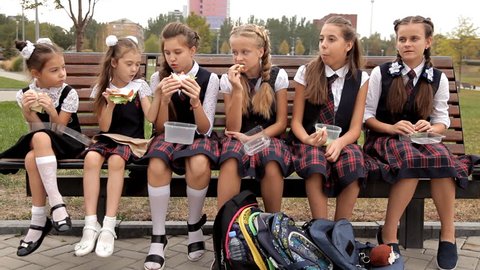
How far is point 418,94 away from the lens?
11.1 ft

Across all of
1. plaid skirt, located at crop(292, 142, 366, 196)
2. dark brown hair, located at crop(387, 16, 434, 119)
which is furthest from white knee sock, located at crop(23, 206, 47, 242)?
dark brown hair, located at crop(387, 16, 434, 119)

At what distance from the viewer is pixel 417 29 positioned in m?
3.33

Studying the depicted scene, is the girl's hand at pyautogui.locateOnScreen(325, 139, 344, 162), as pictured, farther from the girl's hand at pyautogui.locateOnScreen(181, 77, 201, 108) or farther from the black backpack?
the girl's hand at pyautogui.locateOnScreen(181, 77, 201, 108)

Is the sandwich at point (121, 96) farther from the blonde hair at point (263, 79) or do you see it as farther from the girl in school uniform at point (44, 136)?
the blonde hair at point (263, 79)

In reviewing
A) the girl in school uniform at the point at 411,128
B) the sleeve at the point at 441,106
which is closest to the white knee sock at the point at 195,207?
the girl in school uniform at the point at 411,128

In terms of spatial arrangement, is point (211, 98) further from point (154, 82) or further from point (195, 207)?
point (195, 207)

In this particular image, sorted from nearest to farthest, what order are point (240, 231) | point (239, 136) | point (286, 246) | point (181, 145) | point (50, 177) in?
point (286, 246) → point (240, 231) → point (50, 177) → point (181, 145) → point (239, 136)

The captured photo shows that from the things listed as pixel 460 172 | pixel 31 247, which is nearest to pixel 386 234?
pixel 460 172

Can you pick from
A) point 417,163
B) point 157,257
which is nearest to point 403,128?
point 417,163

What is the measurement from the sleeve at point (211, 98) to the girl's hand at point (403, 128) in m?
1.14

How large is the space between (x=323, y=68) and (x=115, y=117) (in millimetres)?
1375

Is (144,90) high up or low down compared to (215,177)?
up

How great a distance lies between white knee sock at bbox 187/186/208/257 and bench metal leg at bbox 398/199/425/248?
1385mm

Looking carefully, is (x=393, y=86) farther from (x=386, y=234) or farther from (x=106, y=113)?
(x=106, y=113)
